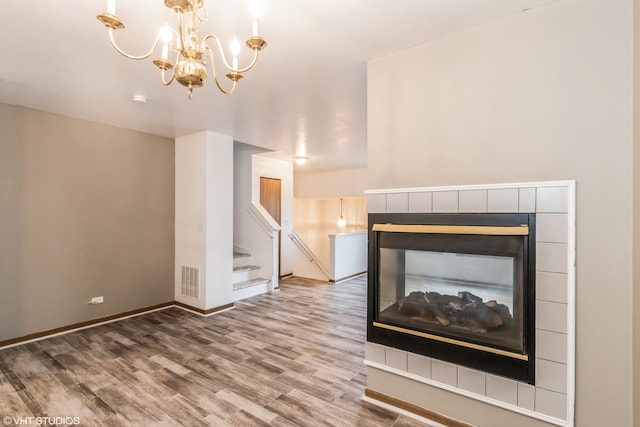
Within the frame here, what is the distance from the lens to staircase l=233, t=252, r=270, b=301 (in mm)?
4785

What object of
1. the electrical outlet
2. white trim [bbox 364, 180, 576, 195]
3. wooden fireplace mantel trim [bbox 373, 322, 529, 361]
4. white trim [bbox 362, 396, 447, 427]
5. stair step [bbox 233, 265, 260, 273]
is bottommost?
white trim [bbox 362, 396, 447, 427]

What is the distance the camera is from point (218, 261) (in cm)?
413

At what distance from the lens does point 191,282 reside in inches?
164

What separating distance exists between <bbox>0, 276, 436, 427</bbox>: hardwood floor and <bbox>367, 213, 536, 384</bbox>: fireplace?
0.60 metres

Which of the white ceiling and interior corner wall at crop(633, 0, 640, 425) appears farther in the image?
the white ceiling

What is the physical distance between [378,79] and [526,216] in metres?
1.30

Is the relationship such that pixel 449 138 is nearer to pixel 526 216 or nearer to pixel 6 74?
pixel 526 216

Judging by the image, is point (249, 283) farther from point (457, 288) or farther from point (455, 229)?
point (455, 229)

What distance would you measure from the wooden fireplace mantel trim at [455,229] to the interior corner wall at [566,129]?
0.29m

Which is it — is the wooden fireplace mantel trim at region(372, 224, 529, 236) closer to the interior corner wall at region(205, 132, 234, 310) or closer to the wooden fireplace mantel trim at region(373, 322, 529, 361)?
the wooden fireplace mantel trim at region(373, 322, 529, 361)

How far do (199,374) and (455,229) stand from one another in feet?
7.56

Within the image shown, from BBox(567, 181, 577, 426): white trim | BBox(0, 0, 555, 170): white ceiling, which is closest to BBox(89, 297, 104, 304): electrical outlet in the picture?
BBox(0, 0, 555, 170): white ceiling

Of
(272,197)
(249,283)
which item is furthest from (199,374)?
(272,197)

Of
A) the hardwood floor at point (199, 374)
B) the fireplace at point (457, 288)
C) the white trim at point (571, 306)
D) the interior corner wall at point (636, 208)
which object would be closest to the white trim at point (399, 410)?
the hardwood floor at point (199, 374)
